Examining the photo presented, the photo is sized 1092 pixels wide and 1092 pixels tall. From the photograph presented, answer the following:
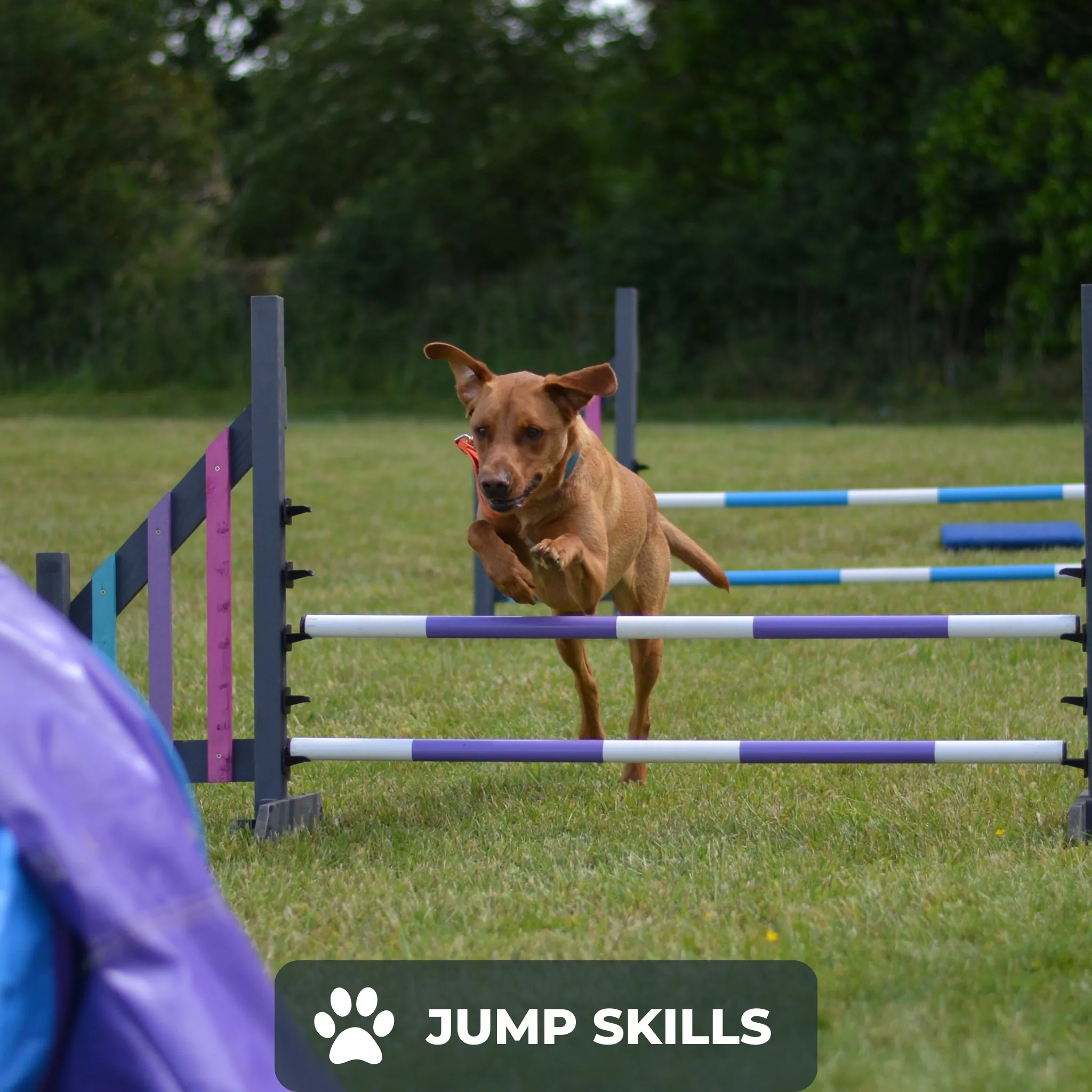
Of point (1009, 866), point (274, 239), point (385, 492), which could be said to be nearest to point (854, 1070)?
point (1009, 866)

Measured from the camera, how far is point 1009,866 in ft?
10.7

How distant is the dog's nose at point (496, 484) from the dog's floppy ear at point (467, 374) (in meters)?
0.34

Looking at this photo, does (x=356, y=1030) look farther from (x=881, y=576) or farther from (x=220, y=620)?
(x=881, y=576)

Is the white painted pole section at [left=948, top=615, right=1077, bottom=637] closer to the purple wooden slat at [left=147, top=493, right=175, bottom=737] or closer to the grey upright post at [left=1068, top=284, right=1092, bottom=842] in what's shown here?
the grey upright post at [left=1068, top=284, right=1092, bottom=842]

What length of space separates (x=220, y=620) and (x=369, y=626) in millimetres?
414

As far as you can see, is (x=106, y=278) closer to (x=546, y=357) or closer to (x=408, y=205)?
(x=408, y=205)

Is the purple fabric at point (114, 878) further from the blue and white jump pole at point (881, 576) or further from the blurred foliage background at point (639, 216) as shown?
the blurred foliage background at point (639, 216)

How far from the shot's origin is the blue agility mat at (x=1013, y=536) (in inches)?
342

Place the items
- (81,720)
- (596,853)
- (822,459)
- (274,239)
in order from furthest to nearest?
1. (274,239)
2. (822,459)
3. (596,853)
4. (81,720)

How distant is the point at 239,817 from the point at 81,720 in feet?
9.02

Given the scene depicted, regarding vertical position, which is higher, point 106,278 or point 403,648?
point 106,278

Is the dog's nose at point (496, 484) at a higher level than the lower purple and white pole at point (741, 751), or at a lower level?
higher

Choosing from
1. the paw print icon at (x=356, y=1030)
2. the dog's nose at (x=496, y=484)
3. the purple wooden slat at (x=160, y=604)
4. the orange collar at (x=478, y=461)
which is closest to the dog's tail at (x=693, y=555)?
the orange collar at (x=478, y=461)

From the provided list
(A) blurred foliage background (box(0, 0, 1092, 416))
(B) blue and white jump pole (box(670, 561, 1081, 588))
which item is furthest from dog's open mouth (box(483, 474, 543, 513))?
(A) blurred foliage background (box(0, 0, 1092, 416))
